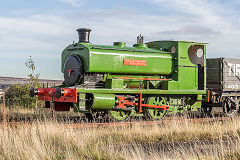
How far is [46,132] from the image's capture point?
9172 millimetres

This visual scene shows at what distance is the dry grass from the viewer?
278 inches

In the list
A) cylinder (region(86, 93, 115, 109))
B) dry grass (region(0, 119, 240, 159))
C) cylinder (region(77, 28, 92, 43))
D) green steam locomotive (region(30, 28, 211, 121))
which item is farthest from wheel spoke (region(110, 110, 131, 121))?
cylinder (region(77, 28, 92, 43))

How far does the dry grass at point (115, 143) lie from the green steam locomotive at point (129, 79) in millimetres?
1655

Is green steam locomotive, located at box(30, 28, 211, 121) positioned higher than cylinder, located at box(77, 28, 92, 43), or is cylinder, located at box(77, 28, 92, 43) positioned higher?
cylinder, located at box(77, 28, 92, 43)

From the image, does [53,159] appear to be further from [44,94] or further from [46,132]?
[44,94]

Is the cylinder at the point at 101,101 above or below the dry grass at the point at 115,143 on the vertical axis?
above

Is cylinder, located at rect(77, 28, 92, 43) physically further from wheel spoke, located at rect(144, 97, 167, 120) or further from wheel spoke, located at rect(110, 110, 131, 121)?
wheel spoke, located at rect(144, 97, 167, 120)

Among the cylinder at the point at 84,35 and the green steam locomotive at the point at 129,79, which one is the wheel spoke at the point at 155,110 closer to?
the green steam locomotive at the point at 129,79

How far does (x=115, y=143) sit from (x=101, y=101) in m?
2.88

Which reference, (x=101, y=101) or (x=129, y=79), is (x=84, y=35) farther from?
(x=101, y=101)

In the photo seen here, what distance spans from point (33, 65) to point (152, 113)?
9363 mm

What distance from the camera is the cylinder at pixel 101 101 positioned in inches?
446

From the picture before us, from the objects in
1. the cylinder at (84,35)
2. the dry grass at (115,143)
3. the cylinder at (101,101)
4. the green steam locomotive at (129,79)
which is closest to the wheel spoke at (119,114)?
the green steam locomotive at (129,79)

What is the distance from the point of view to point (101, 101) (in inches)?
449
